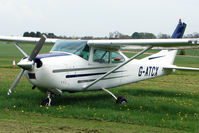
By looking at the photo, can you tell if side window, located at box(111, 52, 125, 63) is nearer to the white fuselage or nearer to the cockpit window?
the white fuselage

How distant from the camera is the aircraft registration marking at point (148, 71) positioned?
1214 centimetres

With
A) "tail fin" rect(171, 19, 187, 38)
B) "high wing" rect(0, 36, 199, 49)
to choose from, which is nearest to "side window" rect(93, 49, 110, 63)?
"high wing" rect(0, 36, 199, 49)

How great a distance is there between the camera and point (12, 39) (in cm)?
1216

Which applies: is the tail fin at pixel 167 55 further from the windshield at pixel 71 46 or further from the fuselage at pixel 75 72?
the windshield at pixel 71 46

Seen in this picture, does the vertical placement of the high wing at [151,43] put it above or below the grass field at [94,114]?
above

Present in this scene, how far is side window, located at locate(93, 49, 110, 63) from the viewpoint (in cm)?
1047

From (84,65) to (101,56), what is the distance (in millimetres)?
941

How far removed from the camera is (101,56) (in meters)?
10.7

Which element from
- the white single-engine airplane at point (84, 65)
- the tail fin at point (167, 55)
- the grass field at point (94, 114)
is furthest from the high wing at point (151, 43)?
the tail fin at point (167, 55)

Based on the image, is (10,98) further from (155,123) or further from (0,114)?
(155,123)

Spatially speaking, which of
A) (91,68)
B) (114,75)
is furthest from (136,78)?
(91,68)

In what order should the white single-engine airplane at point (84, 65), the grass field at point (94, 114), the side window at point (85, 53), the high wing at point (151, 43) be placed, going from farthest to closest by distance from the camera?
the side window at point (85, 53) → the high wing at point (151, 43) → the white single-engine airplane at point (84, 65) → the grass field at point (94, 114)

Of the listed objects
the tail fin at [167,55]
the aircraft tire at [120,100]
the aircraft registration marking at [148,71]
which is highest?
the tail fin at [167,55]

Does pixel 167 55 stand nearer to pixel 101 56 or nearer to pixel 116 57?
pixel 116 57
